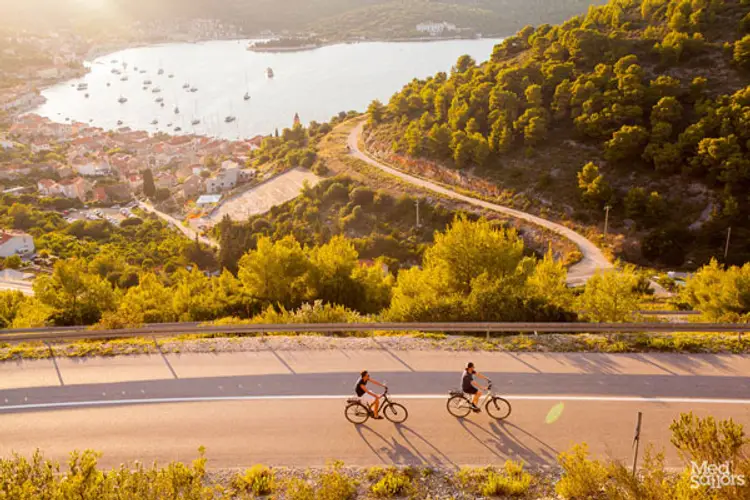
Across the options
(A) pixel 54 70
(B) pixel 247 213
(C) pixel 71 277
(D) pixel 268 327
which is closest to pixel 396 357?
(D) pixel 268 327

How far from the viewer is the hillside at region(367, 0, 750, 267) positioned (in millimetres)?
36750

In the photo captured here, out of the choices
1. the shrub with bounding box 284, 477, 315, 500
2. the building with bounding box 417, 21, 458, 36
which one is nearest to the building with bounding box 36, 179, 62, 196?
the shrub with bounding box 284, 477, 315, 500

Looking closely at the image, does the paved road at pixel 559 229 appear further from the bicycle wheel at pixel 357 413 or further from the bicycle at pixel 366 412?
the bicycle wheel at pixel 357 413

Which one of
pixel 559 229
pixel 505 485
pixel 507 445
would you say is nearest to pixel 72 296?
pixel 507 445

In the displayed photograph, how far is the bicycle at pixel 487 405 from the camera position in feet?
31.6

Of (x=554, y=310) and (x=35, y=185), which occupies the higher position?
(x=554, y=310)

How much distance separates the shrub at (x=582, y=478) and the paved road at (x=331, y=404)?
1.07 m

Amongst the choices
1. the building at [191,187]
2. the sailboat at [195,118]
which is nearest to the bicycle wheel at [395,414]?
the building at [191,187]

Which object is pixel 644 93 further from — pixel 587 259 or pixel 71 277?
pixel 71 277

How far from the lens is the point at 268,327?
13484 millimetres

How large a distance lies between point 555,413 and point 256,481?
5364 millimetres

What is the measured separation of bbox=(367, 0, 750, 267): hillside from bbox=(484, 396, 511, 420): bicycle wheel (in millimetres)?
30300

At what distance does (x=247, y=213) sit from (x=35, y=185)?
42.0 metres

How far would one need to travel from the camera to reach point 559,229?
40031 millimetres
